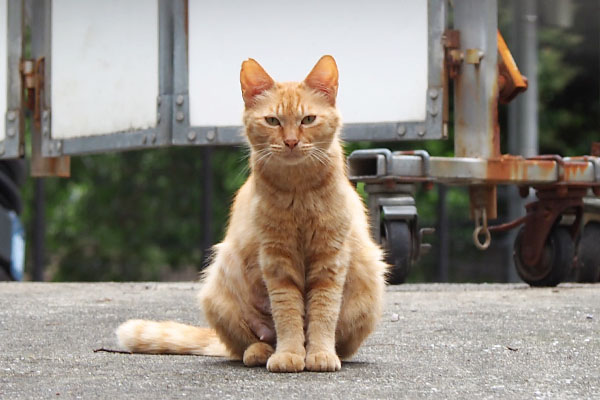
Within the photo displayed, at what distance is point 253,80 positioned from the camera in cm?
358

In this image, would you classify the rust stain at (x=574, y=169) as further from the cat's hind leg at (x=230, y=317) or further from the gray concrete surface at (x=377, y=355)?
the cat's hind leg at (x=230, y=317)

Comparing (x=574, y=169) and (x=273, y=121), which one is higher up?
(x=273, y=121)

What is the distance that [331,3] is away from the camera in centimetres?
623

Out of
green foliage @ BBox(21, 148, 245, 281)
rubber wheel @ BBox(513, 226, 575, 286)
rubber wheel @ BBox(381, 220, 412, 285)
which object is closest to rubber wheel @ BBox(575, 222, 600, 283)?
rubber wheel @ BBox(513, 226, 575, 286)

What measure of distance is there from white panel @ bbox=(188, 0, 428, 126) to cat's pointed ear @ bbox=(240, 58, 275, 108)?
2616 millimetres

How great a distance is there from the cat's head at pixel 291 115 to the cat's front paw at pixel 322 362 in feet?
2.12

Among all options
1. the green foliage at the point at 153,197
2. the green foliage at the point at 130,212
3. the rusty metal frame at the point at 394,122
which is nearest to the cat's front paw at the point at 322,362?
the rusty metal frame at the point at 394,122

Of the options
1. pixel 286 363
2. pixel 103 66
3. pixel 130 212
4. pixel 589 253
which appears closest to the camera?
pixel 286 363

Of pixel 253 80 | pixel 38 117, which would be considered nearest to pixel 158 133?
pixel 38 117

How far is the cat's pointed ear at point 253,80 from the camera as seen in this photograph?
3.57 meters

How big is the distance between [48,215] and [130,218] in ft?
4.01

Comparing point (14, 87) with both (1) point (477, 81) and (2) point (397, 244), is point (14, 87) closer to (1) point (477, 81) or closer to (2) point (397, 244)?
(2) point (397, 244)

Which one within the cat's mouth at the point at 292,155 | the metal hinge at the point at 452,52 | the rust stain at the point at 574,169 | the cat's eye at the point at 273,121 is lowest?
the rust stain at the point at 574,169

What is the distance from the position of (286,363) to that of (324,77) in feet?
3.27
